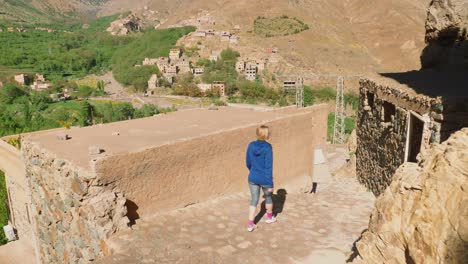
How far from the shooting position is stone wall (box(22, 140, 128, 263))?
14.5 ft

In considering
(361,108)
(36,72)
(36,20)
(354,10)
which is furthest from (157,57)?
(36,20)

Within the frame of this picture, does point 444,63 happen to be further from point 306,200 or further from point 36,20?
point 36,20

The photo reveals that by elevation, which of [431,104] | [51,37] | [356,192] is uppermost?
[51,37]

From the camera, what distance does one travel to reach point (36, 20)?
137 m

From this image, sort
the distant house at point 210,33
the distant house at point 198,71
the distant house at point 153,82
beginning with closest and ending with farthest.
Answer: the distant house at point 153,82
the distant house at point 198,71
the distant house at point 210,33

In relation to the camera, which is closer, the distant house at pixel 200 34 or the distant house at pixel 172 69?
the distant house at pixel 172 69

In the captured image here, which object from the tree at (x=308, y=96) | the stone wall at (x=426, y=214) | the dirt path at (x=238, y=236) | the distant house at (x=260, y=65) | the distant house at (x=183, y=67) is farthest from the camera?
the distant house at (x=183, y=67)

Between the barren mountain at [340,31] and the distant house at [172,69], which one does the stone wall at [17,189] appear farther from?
the barren mountain at [340,31]

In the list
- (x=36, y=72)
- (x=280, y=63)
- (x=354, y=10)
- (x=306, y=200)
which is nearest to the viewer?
(x=306, y=200)

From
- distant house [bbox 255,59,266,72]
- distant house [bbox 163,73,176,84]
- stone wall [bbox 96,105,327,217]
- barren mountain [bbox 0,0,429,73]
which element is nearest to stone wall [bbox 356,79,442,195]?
stone wall [bbox 96,105,327,217]

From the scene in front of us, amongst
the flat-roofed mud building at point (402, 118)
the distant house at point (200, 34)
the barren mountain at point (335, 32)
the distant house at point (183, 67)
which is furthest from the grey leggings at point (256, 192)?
the distant house at point (200, 34)

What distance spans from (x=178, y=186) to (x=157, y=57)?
230 feet

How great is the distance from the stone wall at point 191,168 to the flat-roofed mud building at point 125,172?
1 centimetres

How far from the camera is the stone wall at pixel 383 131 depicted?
18.2 ft
